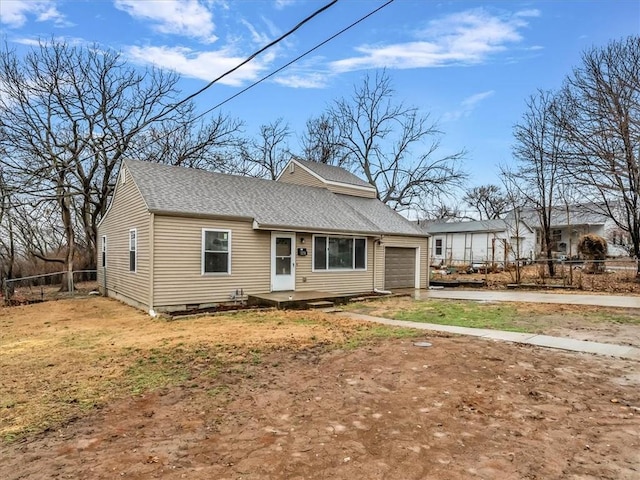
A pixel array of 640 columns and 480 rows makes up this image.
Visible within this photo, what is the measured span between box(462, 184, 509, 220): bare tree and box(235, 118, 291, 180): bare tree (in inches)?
1139

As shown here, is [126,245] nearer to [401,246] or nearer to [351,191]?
[351,191]

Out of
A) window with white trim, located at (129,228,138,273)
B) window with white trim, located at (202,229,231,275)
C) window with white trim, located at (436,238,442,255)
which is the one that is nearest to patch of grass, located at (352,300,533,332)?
window with white trim, located at (202,229,231,275)

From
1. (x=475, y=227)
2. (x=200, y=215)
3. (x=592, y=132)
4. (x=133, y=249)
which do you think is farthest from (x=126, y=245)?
(x=475, y=227)

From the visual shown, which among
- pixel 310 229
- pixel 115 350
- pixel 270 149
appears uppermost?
pixel 270 149

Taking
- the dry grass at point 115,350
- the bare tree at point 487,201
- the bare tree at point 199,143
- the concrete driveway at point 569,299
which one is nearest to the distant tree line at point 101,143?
the bare tree at point 199,143

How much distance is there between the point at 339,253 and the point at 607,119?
13.0m

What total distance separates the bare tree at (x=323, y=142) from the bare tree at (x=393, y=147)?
1.80 feet

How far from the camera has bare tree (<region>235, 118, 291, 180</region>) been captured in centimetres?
3186

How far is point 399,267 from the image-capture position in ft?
57.1

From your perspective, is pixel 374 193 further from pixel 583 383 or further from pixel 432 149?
pixel 583 383

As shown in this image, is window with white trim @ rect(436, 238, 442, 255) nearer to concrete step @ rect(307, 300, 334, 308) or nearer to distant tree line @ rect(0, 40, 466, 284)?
distant tree line @ rect(0, 40, 466, 284)

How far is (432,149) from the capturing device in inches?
1155

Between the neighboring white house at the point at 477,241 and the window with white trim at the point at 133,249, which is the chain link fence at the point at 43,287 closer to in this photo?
the window with white trim at the point at 133,249

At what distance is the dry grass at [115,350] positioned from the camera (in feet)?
14.8
